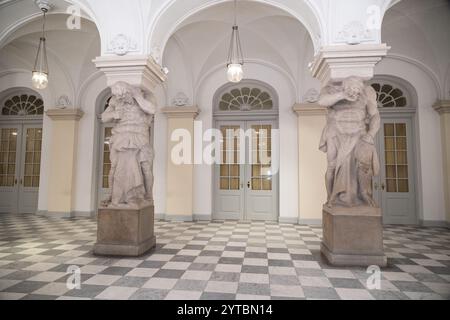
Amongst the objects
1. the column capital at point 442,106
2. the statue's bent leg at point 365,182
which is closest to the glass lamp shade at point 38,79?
the statue's bent leg at point 365,182

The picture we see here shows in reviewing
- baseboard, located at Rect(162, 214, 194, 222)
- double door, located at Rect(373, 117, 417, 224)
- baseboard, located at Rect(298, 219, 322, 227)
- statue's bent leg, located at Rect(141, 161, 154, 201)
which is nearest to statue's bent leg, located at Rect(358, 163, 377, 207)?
statue's bent leg, located at Rect(141, 161, 154, 201)

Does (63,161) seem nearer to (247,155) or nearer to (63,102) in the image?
(63,102)

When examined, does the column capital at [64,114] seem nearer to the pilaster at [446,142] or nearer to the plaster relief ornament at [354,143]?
the plaster relief ornament at [354,143]

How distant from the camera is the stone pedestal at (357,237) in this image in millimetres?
3752

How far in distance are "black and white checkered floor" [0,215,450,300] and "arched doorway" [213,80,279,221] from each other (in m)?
2.03

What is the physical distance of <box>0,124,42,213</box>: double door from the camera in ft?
28.6

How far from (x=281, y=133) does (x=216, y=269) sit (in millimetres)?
4940

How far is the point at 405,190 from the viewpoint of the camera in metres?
7.34

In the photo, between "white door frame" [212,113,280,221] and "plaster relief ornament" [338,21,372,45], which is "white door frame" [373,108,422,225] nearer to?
"white door frame" [212,113,280,221]

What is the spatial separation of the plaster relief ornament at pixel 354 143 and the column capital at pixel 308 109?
3267 mm
